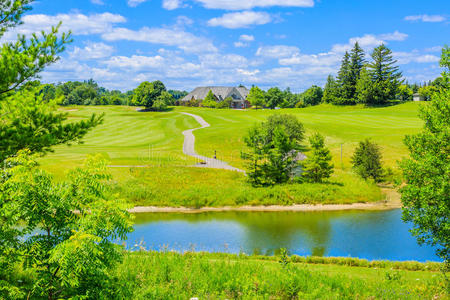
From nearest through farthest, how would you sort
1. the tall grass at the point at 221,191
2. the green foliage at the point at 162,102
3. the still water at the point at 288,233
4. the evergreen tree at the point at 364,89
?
the still water at the point at 288,233 < the tall grass at the point at 221,191 < the evergreen tree at the point at 364,89 < the green foliage at the point at 162,102

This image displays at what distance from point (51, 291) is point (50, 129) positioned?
5639mm

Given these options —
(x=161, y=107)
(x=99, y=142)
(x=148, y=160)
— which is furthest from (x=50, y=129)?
(x=161, y=107)

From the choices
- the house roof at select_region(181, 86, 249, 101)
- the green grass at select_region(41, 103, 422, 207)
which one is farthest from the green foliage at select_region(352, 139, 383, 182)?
the house roof at select_region(181, 86, 249, 101)

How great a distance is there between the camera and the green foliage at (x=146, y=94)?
112875 mm

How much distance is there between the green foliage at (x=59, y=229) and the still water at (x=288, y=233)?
1443 cm

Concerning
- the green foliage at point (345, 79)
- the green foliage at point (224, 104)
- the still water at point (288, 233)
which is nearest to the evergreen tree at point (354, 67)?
the green foliage at point (345, 79)

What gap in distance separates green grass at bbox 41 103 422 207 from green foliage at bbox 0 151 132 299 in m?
24.9

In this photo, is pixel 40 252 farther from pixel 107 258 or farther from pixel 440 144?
pixel 440 144

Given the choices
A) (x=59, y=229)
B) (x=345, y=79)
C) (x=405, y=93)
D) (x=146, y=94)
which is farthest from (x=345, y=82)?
(x=59, y=229)

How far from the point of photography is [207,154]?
51.0m

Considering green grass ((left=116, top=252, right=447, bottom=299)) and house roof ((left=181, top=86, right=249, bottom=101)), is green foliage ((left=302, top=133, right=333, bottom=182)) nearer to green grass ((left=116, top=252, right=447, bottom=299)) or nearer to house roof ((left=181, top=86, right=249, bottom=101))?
green grass ((left=116, top=252, right=447, bottom=299))

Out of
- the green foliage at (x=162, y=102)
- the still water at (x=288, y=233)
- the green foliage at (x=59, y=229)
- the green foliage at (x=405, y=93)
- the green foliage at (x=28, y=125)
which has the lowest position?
the still water at (x=288, y=233)

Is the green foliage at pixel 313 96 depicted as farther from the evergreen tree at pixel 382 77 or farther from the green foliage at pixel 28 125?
the green foliage at pixel 28 125

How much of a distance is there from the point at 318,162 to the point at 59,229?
1327 inches
